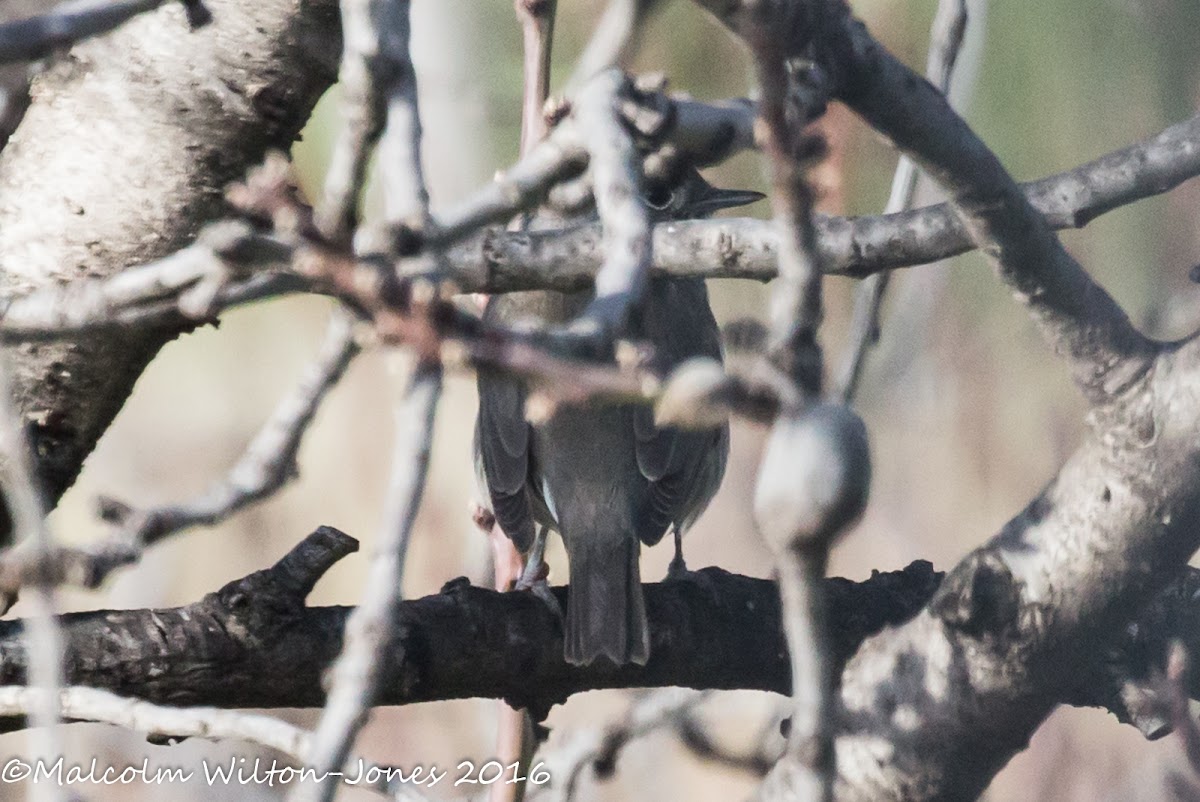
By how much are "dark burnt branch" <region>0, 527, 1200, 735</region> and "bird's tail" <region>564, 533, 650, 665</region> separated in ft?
0.12

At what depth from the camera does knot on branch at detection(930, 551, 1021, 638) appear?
2.21m

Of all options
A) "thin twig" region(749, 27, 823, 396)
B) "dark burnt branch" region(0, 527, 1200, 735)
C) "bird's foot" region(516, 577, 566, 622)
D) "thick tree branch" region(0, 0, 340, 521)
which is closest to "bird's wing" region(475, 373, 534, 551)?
"bird's foot" region(516, 577, 566, 622)

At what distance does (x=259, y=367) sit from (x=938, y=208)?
4.97 meters

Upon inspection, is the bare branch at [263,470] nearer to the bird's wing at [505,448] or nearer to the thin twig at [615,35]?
the thin twig at [615,35]

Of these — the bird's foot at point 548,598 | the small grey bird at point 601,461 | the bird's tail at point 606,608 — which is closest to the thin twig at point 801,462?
the bird's tail at point 606,608

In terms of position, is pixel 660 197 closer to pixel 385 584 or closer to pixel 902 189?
pixel 902 189

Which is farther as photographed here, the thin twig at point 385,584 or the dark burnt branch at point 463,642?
the dark burnt branch at point 463,642

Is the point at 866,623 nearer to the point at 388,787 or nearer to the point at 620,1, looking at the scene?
the point at 388,787

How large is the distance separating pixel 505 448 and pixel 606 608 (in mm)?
1348

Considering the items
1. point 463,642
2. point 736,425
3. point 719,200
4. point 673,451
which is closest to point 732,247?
point 463,642

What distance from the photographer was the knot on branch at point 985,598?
221 centimetres

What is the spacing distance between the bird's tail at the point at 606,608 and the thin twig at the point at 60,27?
1.81 m

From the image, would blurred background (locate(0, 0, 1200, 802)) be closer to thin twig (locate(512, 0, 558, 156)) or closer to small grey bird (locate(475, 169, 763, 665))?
small grey bird (locate(475, 169, 763, 665))

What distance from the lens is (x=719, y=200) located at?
4.45 meters
